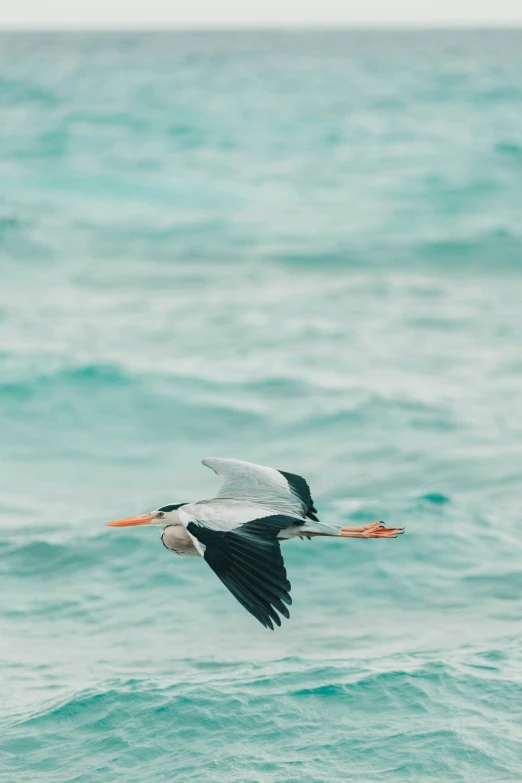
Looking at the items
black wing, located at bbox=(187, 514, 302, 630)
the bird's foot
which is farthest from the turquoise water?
black wing, located at bbox=(187, 514, 302, 630)

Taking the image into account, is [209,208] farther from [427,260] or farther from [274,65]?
[274,65]

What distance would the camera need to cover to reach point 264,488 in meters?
10.3

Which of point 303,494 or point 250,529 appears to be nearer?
point 250,529

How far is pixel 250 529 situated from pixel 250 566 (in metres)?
0.54

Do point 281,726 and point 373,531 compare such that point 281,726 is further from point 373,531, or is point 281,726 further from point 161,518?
point 161,518

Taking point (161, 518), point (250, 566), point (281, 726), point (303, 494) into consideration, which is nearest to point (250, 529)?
point (250, 566)

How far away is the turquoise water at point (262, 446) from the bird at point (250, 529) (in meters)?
2.38

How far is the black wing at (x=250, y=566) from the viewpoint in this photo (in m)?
7.68

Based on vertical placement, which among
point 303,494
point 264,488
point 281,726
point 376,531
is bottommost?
point 281,726

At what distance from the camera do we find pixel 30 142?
54750 mm

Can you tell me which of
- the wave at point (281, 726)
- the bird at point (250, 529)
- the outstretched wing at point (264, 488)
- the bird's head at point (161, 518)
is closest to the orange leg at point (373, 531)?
the bird at point (250, 529)

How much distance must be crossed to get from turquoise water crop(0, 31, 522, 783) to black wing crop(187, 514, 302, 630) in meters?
3.15

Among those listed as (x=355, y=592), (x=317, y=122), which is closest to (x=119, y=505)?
(x=355, y=592)

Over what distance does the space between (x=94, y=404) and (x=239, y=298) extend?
9455mm
